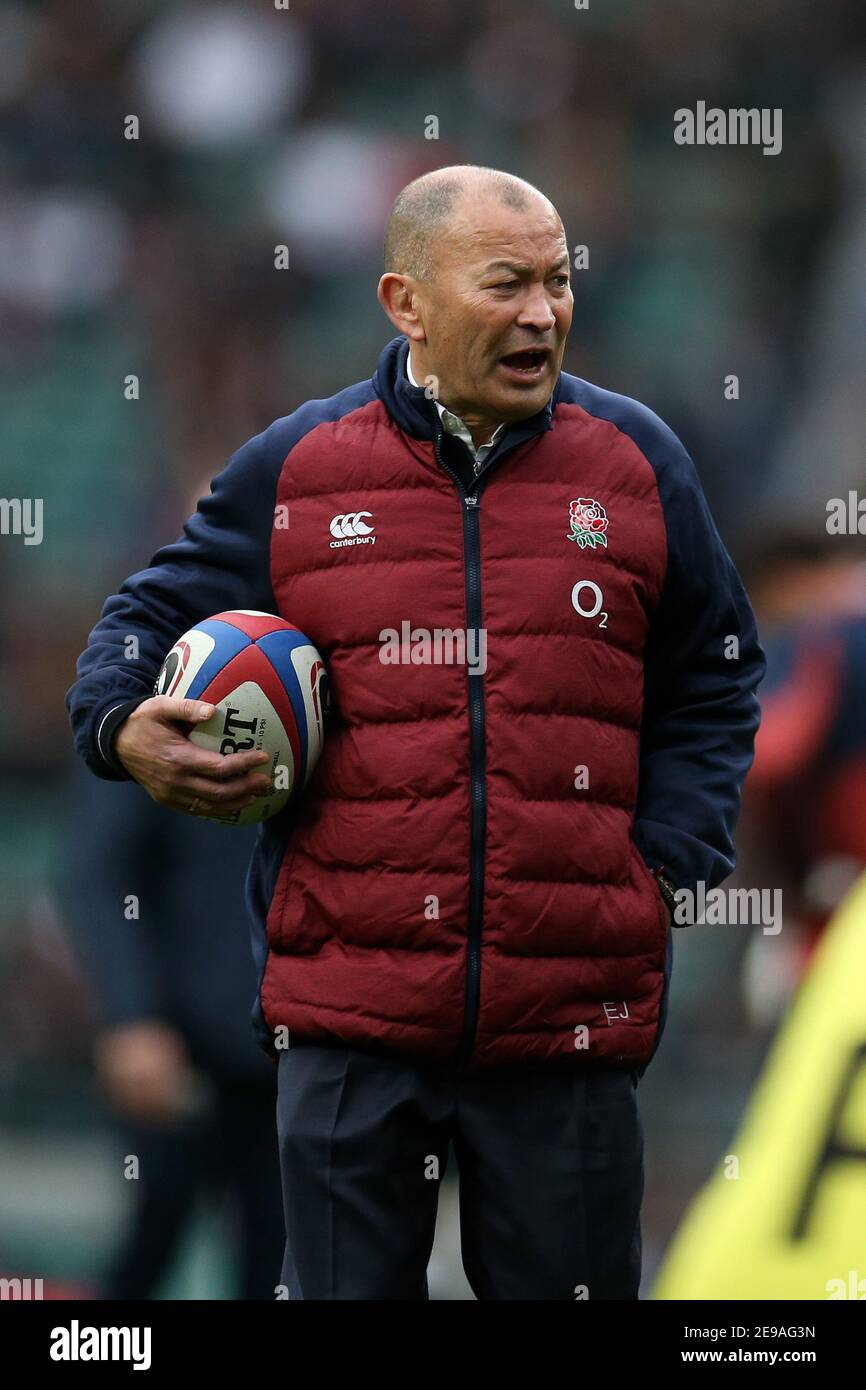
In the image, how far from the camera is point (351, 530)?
8.70 feet

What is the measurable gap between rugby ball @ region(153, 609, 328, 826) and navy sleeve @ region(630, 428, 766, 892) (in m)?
0.46

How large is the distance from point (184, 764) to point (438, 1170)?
0.61 m

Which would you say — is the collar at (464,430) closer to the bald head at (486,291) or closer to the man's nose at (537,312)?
the bald head at (486,291)

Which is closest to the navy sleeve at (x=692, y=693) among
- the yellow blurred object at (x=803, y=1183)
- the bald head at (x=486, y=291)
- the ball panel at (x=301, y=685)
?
the bald head at (x=486, y=291)

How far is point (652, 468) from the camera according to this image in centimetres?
273

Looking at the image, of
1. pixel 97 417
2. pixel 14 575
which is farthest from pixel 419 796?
pixel 97 417

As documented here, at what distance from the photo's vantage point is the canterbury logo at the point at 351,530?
2.64 metres

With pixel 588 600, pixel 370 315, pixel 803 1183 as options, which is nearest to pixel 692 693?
pixel 588 600

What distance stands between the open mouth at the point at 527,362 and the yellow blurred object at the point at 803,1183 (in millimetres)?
1390

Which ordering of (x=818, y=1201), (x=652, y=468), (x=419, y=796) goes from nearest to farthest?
1. (x=419, y=796)
2. (x=652, y=468)
3. (x=818, y=1201)

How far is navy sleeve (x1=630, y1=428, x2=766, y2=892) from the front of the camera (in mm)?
2729

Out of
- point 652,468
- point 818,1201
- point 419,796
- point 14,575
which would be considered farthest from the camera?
point 14,575
